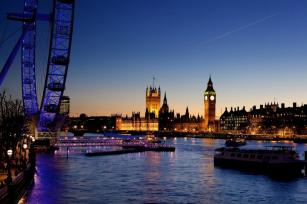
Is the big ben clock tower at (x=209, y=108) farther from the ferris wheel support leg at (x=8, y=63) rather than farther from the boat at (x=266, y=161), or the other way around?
the ferris wheel support leg at (x=8, y=63)

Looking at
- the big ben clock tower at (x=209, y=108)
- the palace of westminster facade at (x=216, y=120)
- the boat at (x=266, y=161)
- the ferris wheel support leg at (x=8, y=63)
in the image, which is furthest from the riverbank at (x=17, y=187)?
the big ben clock tower at (x=209, y=108)

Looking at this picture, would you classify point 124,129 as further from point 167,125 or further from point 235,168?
point 235,168

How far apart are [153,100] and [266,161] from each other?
500 feet

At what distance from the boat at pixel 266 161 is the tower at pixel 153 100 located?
144068 millimetres

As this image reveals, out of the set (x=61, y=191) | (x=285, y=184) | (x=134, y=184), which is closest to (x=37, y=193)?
(x=61, y=191)

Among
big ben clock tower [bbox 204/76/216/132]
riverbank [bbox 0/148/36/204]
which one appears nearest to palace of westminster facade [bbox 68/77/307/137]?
big ben clock tower [bbox 204/76/216/132]

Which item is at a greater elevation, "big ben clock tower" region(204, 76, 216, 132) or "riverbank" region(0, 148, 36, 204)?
"big ben clock tower" region(204, 76, 216, 132)

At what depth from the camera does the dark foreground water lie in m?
25.1

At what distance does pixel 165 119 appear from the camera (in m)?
188

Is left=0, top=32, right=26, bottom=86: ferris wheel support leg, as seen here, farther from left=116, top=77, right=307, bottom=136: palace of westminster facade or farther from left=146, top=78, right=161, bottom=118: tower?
left=146, top=78, right=161, bottom=118: tower

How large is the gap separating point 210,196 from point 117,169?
1418 centimetres

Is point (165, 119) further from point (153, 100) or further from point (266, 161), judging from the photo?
point (266, 161)

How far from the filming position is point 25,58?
4738 cm

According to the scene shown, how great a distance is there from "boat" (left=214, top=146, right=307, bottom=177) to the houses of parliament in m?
126
